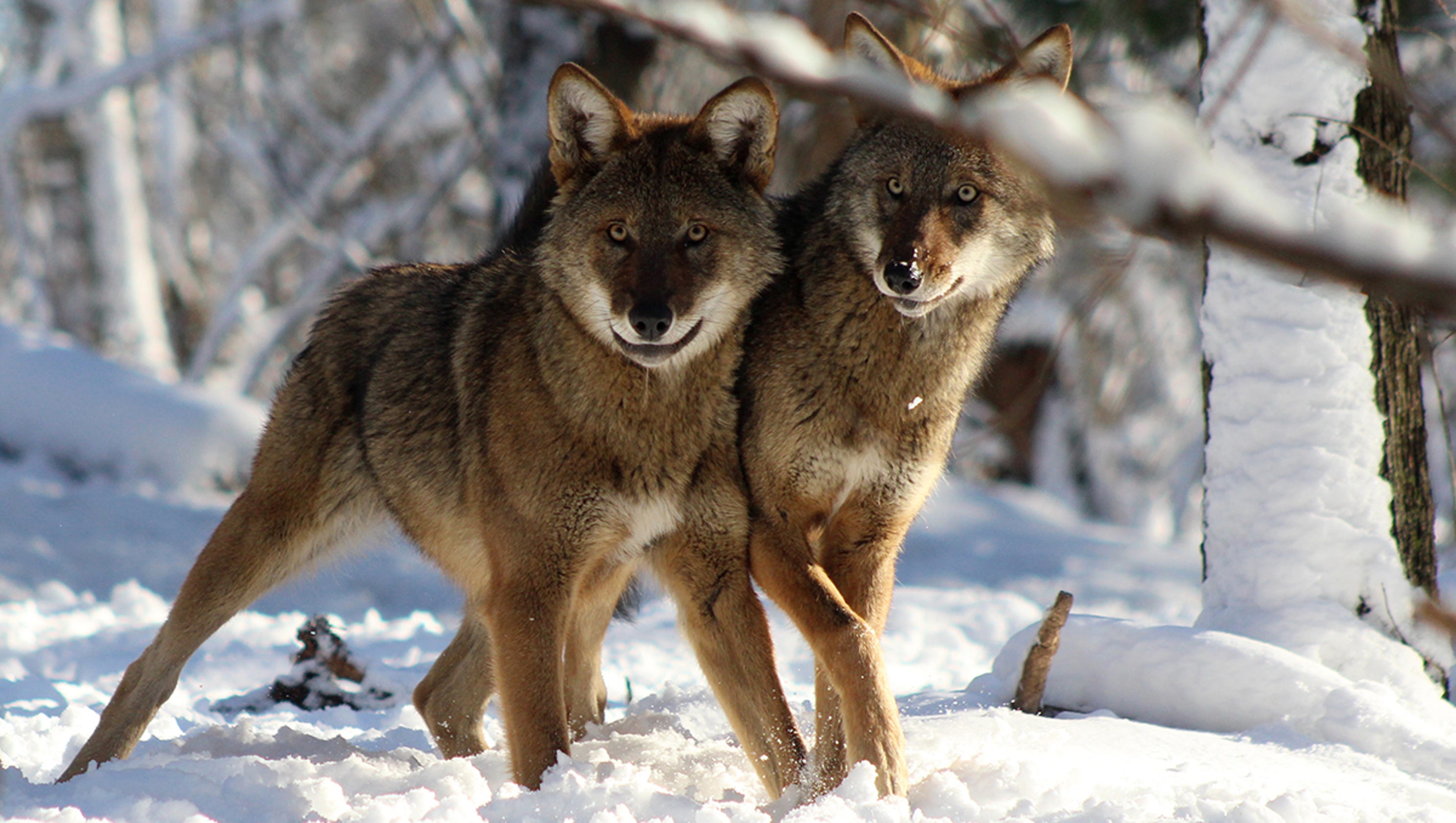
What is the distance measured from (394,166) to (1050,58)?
18.0m

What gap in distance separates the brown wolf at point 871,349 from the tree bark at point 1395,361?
6.02 ft

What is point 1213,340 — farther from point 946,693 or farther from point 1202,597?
point 946,693

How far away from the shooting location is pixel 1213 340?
4.98 m

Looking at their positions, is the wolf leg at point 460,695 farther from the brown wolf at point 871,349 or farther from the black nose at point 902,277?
the black nose at point 902,277

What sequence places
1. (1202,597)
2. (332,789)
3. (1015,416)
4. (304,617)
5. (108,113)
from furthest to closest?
(108,113) < (304,617) < (1202,597) < (1015,416) < (332,789)

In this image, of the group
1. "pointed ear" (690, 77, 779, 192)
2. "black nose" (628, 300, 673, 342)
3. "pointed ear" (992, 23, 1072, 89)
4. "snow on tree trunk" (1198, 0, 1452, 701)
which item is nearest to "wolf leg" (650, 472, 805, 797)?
"black nose" (628, 300, 673, 342)

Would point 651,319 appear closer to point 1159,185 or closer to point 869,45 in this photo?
point 869,45

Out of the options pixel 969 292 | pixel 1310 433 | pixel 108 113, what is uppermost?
pixel 108 113

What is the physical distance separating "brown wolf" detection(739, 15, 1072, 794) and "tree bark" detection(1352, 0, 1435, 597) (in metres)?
1.84

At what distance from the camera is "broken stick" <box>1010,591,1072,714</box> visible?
159 inches

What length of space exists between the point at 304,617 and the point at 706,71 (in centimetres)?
783

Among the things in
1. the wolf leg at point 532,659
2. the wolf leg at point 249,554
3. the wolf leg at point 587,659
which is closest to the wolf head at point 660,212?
the wolf leg at point 532,659

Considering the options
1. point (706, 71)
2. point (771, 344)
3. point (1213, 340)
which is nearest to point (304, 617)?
Answer: point (771, 344)

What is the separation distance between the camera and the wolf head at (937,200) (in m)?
3.43
